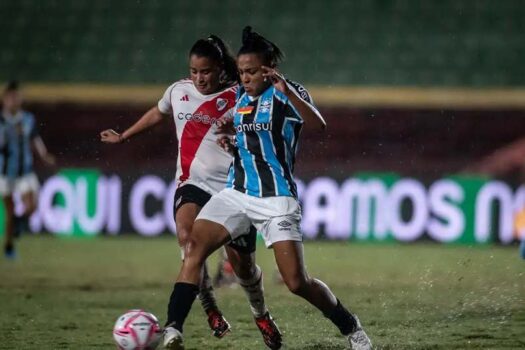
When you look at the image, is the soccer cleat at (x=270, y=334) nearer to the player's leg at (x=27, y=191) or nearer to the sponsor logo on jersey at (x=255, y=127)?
the sponsor logo on jersey at (x=255, y=127)

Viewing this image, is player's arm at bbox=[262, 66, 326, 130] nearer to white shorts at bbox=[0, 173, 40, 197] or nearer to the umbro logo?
the umbro logo

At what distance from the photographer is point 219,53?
22.0ft

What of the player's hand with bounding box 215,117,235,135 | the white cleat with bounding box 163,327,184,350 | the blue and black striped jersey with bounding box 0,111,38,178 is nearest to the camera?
the white cleat with bounding box 163,327,184,350

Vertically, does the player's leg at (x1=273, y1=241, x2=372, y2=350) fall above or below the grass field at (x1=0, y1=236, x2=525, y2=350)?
above

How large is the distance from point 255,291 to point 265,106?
1239 mm

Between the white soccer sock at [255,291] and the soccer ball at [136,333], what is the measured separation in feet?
2.76

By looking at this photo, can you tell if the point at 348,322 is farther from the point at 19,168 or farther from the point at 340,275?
the point at 19,168

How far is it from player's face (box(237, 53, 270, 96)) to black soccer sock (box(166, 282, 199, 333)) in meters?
1.17

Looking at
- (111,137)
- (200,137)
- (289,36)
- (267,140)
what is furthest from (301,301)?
(289,36)

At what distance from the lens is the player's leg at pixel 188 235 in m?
6.83

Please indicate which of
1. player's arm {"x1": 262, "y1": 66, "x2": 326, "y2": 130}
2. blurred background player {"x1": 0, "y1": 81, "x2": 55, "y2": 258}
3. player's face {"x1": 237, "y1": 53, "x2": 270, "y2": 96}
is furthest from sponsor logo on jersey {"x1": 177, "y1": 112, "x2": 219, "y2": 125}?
blurred background player {"x1": 0, "y1": 81, "x2": 55, "y2": 258}

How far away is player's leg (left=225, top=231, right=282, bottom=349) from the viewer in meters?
6.55

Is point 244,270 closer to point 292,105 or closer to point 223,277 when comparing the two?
point 292,105

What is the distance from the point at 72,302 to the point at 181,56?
8.67 m
